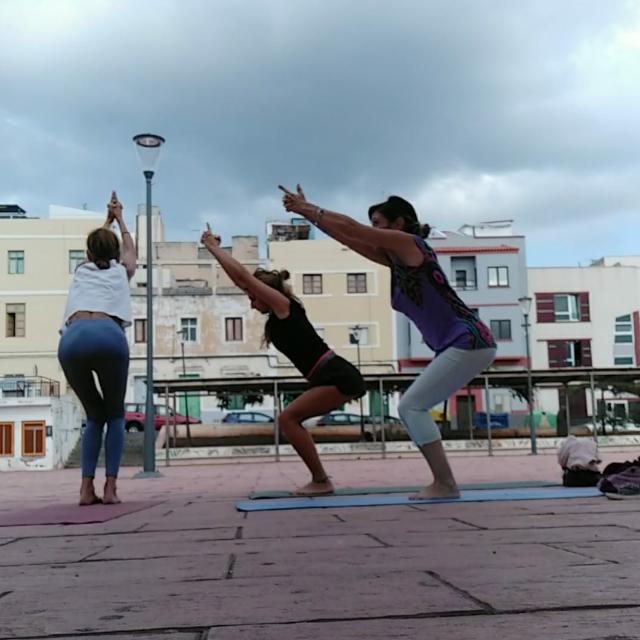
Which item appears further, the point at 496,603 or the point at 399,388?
the point at 399,388

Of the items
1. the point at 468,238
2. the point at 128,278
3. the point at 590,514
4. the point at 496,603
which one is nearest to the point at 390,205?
the point at 128,278

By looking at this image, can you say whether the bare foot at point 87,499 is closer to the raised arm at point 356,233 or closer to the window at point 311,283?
the raised arm at point 356,233

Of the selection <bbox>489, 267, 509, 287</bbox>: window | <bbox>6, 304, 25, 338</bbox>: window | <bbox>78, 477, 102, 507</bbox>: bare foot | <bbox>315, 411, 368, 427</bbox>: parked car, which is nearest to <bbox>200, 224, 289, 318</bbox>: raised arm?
<bbox>78, 477, 102, 507</bbox>: bare foot

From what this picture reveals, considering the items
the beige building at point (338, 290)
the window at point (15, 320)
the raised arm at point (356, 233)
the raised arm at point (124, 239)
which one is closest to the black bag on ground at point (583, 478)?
the raised arm at point (356, 233)

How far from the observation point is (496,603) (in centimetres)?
183

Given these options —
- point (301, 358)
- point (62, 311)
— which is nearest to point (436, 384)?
point (301, 358)

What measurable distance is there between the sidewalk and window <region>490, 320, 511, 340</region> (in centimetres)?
4549

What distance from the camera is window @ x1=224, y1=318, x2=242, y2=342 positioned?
151 ft

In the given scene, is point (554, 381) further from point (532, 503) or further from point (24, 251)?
point (24, 251)

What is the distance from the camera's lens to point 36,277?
47000mm

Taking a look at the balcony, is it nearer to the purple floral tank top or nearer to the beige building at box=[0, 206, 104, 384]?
the beige building at box=[0, 206, 104, 384]

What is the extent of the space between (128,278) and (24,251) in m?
45.2

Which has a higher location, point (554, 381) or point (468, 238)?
point (468, 238)

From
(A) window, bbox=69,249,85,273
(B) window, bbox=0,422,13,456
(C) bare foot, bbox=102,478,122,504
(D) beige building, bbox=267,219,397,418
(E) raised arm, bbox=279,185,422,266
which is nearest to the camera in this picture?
(E) raised arm, bbox=279,185,422,266
